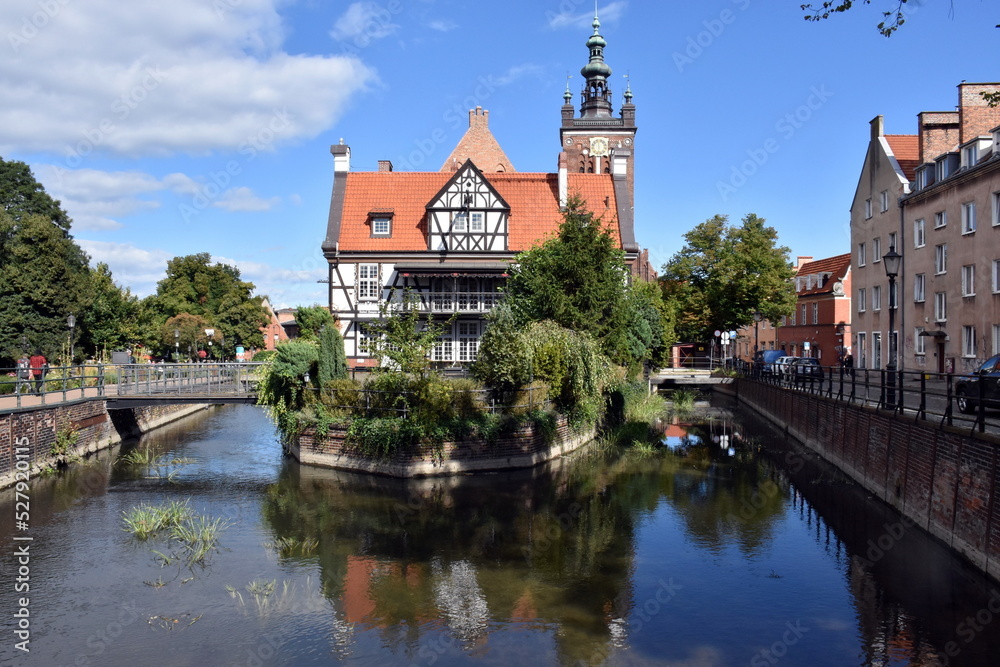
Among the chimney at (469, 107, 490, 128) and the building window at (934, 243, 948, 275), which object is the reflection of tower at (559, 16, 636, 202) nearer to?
the chimney at (469, 107, 490, 128)

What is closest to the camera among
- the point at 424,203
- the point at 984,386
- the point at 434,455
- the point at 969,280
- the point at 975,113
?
the point at 984,386

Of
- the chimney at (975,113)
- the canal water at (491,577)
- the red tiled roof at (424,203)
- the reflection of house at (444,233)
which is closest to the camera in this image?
the canal water at (491,577)

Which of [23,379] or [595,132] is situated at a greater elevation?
[595,132]

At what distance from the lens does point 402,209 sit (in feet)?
132

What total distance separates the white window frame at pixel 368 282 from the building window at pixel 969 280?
26183mm

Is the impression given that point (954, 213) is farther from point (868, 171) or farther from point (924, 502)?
point (924, 502)

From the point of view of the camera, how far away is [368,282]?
3844 centimetres

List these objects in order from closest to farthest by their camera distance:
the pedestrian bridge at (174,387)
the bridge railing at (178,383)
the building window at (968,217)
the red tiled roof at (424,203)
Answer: the pedestrian bridge at (174,387)
the bridge railing at (178,383)
the building window at (968,217)
the red tiled roof at (424,203)

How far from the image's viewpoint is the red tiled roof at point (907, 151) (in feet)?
124

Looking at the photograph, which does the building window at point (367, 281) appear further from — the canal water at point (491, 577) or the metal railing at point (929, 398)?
the metal railing at point (929, 398)

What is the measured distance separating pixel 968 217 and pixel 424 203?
25265mm

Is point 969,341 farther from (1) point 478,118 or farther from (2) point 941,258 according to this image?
(1) point 478,118

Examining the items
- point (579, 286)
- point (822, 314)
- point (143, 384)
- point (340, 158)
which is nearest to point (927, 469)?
point (579, 286)

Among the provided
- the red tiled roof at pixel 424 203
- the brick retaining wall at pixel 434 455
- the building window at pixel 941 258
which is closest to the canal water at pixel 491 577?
the brick retaining wall at pixel 434 455
